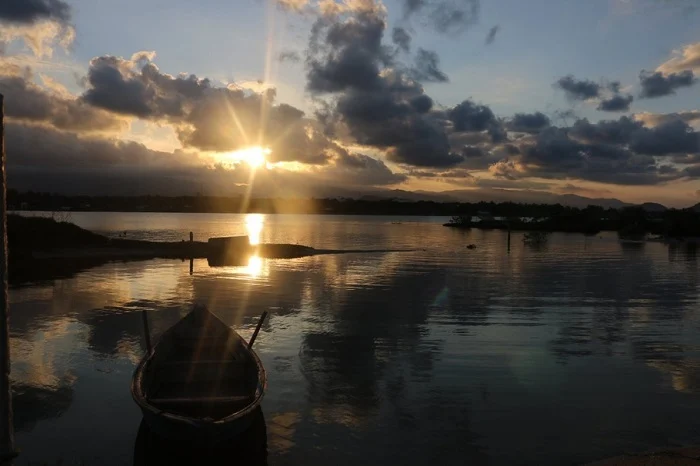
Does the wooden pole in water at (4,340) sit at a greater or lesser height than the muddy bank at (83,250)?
greater

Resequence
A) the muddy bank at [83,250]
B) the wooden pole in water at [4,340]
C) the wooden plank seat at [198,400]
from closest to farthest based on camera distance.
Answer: the wooden pole in water at [4,340], the wooden plank seat at [198,400], the muddy bank at [83,250]

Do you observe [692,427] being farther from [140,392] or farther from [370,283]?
[370,283]

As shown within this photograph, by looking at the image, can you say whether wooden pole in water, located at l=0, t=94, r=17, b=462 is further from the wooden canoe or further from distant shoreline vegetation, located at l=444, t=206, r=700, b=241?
distant shoreline vegetation, located at l=444, t=206, r=700, b=241

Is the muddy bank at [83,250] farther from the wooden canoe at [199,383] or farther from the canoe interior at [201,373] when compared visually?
the wooden canoe at [199,383]

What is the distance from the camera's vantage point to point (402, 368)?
18.2 meters

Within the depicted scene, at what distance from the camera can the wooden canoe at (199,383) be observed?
1059 cm

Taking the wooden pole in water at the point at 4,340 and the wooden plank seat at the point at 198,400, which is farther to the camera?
the wooden plank seat at the point at 198,400

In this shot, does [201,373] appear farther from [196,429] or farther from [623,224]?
[623,224]

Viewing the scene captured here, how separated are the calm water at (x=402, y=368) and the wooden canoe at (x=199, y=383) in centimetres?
126

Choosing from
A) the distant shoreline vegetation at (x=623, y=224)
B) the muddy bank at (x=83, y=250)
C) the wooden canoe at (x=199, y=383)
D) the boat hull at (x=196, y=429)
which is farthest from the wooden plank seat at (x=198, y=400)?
the distant shoreline vegetation at (x=623, y=224)

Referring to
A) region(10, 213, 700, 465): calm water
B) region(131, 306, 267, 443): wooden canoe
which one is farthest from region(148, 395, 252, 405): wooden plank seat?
region(10, 213, 700, 465): calm water

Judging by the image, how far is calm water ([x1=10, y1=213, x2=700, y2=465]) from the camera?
41.3ft

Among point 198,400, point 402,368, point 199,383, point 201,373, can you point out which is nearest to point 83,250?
point 402,368

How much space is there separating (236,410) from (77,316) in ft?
59.3
